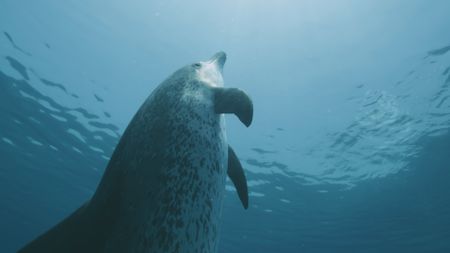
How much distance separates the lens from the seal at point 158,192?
1995 millimetres

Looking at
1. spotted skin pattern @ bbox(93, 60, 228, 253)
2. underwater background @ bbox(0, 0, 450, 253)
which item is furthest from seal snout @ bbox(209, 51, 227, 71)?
underwater background @ bbox(0, 0, 450, 253)

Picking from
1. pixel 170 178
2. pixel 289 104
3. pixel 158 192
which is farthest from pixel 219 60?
pixel 289 104

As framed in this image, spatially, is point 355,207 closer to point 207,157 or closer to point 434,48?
point 434,48

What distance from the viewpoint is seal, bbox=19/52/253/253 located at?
1995mm

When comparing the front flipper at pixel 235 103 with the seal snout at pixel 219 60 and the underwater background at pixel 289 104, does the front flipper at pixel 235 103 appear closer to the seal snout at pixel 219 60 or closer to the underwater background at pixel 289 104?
the seal snout at pixel 219 60

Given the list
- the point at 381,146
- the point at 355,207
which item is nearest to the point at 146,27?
the point at 381,146

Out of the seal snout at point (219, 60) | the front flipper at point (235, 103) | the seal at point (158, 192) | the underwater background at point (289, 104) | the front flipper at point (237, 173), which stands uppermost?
the underwater background at point (289, 104)

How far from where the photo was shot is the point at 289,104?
1606 centimetres

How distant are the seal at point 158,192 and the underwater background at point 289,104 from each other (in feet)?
36.9

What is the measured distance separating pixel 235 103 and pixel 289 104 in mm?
13628

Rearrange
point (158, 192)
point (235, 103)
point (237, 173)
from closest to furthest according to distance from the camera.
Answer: point (158, 192) < point (235, 103) < point (237, 173)

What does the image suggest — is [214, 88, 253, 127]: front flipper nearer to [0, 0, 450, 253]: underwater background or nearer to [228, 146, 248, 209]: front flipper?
[228, 146, 248, 209]: front flipper

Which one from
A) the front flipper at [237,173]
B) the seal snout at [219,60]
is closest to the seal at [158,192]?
the front flipper at [237,173]

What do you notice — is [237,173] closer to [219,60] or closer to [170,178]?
[170,178]
